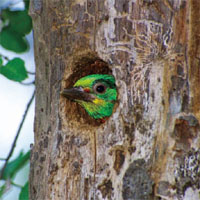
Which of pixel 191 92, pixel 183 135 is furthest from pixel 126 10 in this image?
pixel 183 135

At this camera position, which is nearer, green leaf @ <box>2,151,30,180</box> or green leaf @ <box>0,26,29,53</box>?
green leaf @ <box>2,151,30,180</box>

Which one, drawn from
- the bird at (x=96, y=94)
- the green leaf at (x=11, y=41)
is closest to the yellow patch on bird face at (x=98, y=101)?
the bird at (x=96, y=94)

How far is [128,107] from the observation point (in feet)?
12.1

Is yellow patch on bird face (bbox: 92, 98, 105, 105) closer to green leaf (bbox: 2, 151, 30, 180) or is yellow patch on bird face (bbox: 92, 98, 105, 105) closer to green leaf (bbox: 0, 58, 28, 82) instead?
green leaf (bbox: 0, 58, 28, 82)

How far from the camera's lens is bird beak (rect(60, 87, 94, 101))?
4.00m

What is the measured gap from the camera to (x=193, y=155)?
11.9ft

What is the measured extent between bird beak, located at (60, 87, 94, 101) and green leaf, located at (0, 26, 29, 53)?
1032 mm

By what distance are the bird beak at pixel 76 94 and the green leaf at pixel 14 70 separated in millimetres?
564

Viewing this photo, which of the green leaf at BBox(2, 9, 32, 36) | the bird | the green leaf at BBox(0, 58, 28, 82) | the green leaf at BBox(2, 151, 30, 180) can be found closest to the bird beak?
the bird

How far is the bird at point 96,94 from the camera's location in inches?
168

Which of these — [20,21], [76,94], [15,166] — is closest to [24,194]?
[15,166]

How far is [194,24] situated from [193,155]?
106 cm

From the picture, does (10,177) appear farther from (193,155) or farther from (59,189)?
(193,155)

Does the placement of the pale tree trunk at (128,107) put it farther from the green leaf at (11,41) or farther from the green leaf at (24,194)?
the green leaf at (11,41)
